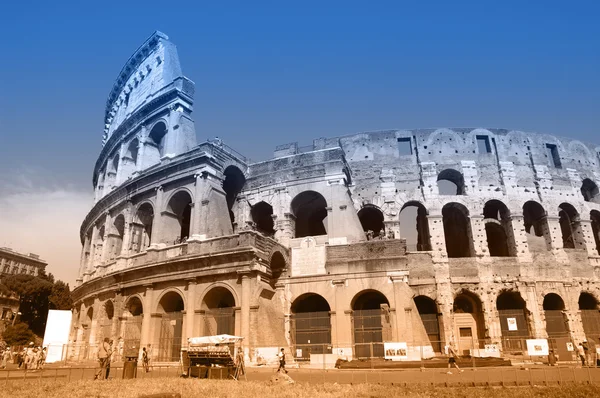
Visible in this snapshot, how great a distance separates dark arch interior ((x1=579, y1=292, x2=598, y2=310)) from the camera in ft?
81.2

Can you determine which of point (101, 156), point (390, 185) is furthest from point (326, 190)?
point (101, 156)

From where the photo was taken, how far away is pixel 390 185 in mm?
25938

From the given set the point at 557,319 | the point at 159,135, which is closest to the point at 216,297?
the point at 159,135

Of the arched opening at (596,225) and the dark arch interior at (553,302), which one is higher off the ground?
the arched opening at (596,225)

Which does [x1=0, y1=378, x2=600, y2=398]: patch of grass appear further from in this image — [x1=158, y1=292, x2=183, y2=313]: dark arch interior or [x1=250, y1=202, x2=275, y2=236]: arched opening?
[x1=250, y1=202, x2=275, y2=236]: arched opening

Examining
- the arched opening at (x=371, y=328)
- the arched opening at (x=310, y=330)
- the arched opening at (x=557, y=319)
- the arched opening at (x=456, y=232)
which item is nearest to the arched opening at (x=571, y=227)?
the arched opening at (x=557, y=319)

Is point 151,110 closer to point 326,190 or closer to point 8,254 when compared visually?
point 326,190

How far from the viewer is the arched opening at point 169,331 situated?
70.5 feet

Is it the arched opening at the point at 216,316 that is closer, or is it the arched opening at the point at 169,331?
the arched opening at the point at 216,316

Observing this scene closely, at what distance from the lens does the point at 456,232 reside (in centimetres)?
2788

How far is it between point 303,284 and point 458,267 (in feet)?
29.0

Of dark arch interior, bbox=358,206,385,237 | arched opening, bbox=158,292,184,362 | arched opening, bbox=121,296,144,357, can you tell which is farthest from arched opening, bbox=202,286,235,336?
dark arch interior, bbox=358,206,385,237

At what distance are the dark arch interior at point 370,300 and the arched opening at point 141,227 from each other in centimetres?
1308

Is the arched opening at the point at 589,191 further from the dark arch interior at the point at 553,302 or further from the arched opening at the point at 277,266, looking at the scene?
the arched opening at the point at 277,266
